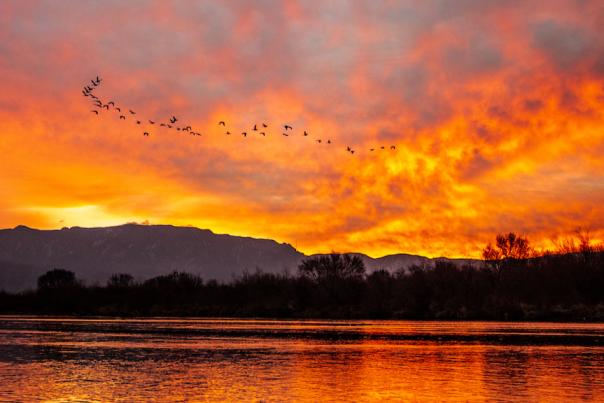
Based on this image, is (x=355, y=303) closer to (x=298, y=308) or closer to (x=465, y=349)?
(x=298, y=308)

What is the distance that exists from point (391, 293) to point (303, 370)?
→ 372ft

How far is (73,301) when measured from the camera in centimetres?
19388

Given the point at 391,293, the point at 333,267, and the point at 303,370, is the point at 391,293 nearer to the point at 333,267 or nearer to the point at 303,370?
the point at 333,267

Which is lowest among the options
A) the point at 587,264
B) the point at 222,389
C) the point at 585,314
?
the point at 222,389

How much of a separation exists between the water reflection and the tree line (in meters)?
69.1

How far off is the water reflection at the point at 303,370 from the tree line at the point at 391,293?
227ft

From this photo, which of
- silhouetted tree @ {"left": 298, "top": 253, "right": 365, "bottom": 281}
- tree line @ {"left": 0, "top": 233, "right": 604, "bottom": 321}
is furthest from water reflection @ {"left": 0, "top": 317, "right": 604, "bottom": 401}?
silhouetted tree @ {"left": 298, "top": 253, "right": 365, "bottom": 281}

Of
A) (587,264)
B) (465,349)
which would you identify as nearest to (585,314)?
(587,264)

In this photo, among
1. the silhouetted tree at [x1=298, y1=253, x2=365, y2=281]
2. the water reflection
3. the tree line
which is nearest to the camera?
the water reflection

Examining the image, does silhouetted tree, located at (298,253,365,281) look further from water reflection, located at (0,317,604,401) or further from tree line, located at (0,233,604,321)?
water reflection, located at (0,317,604,401)

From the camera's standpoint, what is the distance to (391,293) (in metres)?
153

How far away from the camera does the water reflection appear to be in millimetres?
32250

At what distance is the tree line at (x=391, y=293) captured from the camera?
436ft

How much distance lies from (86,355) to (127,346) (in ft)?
28.5
